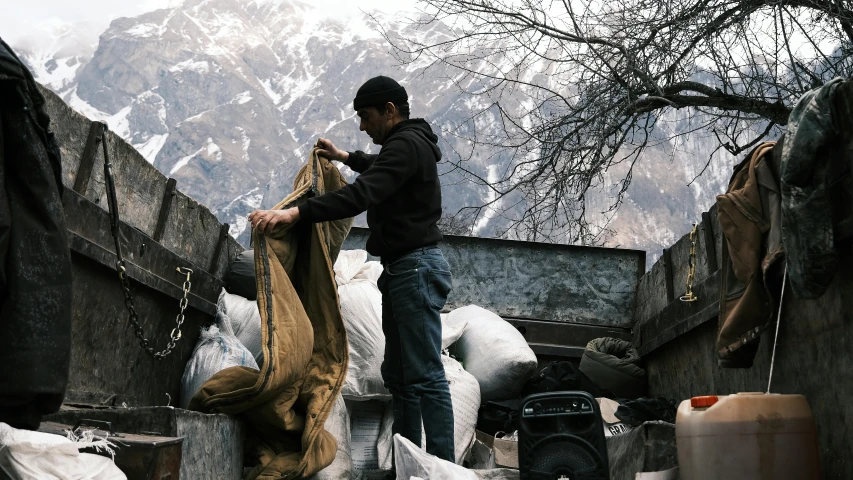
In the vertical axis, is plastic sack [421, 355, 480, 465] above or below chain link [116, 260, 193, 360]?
below

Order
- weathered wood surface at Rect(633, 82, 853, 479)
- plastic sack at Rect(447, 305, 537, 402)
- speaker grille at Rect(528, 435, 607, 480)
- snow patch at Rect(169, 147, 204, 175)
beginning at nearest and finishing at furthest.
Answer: weathered wood surface at Rect(633, 82, 853, 479), speaker grille at Rect(528, 435, 607, 480), plastic sack at Rect(447, 305, 537, 402), snow patch at Rect(169, 147, 204, 175)

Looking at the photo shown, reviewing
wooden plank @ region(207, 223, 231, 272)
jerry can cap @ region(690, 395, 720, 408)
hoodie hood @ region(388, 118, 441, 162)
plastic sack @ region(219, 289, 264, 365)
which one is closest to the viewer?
jerry can cap @ region(690, 395, 720, 408)

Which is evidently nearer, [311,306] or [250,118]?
[311,306]

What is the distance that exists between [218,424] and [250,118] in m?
172

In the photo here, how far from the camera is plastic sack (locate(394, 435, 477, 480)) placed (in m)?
3.05

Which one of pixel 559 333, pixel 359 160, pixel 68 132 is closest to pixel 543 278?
pixel 559 333

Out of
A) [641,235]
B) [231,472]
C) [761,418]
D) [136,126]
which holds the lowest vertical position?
[231,472]

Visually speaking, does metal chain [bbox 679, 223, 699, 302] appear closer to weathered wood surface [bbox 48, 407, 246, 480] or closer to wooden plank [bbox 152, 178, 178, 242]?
weathered wood surface [bbox 48, 407, 246, 480]

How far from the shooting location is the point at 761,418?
2691 millimetres

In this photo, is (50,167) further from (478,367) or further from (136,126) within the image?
(136,126)

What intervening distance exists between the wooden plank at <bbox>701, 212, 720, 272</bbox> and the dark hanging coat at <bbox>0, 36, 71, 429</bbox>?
324 cm

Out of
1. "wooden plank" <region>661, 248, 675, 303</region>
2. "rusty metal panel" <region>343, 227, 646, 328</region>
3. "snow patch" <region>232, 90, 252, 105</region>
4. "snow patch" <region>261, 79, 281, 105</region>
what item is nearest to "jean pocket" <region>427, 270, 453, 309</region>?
"wooden plank" <region>661, 248, 675, 303</region>

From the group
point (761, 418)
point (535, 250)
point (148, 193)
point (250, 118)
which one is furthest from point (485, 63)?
point (250, 118)

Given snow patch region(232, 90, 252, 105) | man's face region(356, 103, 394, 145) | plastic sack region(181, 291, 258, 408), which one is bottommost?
plastic sack region(181, 291, 258, 408)
